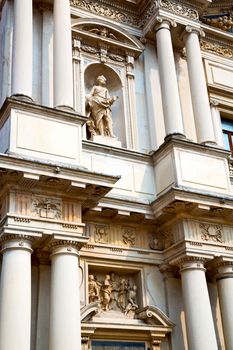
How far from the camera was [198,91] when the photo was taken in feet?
40.1

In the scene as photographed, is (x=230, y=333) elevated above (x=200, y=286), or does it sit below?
below

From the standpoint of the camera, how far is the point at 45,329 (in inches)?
349

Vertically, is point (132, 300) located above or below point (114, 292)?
below

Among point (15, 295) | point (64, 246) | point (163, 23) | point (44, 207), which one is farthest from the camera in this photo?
point (163, 23)

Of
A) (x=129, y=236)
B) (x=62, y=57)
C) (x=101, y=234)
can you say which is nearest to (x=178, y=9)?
(x=62, y=57)

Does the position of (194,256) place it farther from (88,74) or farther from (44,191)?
→ (88,74)

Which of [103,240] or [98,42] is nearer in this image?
[103,240]

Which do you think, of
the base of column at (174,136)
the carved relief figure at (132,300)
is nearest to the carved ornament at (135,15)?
the base of column at (174,136)

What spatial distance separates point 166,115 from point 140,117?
2.64 feet

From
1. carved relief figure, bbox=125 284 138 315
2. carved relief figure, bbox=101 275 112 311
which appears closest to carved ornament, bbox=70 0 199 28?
carved relief figure, bbox=101 275 112 311

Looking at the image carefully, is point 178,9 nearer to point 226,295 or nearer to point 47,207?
point 47,207

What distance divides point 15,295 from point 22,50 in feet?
15.0

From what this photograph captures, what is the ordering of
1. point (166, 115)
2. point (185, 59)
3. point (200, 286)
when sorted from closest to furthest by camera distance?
point (200, 286) < point (166, 115) < point (185, 59)

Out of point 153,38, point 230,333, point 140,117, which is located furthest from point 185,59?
point 230,333
